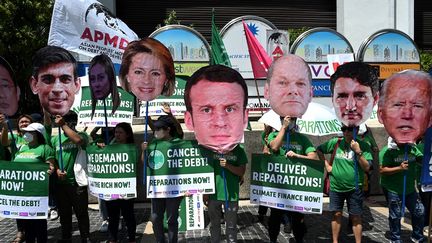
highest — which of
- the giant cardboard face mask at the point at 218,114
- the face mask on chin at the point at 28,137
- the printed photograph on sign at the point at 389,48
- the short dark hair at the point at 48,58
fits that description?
the printed photograph on sign at the point at 389,48

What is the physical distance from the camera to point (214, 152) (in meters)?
5.03

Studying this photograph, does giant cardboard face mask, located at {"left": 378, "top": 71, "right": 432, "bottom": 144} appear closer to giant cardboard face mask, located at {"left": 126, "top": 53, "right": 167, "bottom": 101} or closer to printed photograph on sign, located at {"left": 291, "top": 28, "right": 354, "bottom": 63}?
giant cardboard face mask, located at {"left": 126, "top": 53, "right": 167, "bottom": 101}

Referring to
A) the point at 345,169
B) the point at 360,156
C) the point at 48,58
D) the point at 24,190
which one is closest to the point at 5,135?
the point at 24,190

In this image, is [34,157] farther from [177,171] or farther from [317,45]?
[317,45]

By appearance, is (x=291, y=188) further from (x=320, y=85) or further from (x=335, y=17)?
(x=335, y=17)

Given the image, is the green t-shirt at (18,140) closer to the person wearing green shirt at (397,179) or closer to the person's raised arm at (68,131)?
the person's raised arm at (68,131)

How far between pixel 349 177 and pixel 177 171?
1923 mm

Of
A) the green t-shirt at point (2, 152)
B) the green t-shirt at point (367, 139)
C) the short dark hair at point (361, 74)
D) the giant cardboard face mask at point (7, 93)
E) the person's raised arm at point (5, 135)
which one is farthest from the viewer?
the green t-shirt at point (2, 152)


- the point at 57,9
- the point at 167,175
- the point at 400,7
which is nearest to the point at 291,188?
the point at 167,175

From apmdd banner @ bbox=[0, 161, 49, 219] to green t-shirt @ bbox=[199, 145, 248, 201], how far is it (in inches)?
72.0

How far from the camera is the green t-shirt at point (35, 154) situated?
530cm

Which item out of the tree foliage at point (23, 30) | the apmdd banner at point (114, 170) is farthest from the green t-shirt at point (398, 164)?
the tree foliage at point (23, 30)

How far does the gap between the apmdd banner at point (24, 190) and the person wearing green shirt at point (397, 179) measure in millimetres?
3852

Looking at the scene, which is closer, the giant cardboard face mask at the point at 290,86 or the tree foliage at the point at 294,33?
the giant cardboard face mask at the point at 290,86
